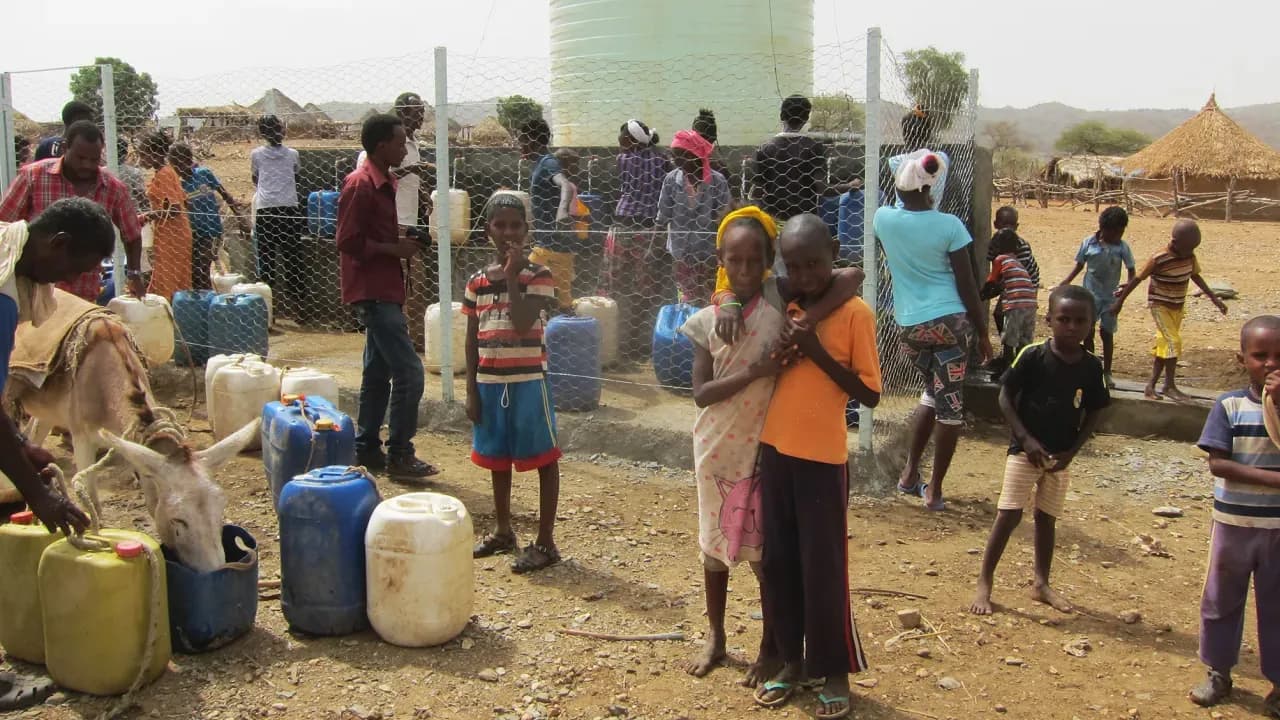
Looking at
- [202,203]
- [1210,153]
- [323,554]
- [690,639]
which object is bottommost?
[690,639]

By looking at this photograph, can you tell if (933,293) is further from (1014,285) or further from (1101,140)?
(1101,140)

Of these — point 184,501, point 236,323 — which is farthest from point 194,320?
point 184,501

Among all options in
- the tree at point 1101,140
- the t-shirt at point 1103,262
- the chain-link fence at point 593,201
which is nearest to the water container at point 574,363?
the chain-link fence at point 593,201

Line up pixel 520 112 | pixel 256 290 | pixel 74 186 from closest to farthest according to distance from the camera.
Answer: pixel 74 186 → pixel 256 290 → pixel 520 112

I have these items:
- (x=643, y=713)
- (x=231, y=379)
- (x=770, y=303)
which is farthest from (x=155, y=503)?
(x=231, y=379)

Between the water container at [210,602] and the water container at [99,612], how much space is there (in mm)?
155

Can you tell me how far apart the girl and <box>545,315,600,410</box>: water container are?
372 centimetres

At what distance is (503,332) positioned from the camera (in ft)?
13.5

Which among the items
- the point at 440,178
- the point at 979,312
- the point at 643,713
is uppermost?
the point at 440,178

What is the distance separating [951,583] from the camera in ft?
13.7

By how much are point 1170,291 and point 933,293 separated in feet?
10.7

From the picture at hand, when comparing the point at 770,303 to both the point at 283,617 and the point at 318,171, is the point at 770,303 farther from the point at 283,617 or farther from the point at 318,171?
the point at 318,171

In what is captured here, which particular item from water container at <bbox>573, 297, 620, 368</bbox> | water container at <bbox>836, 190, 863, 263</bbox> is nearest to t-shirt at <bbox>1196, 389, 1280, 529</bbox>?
water container at <bbox>836, 190, 863, 263</bbox>

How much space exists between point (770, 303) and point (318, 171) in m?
8.72
